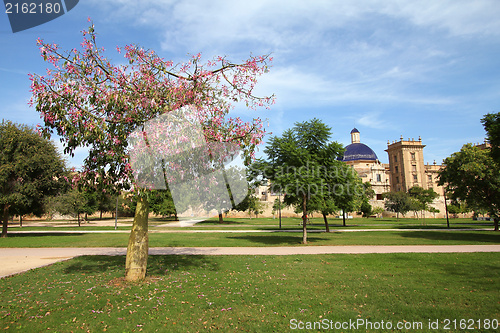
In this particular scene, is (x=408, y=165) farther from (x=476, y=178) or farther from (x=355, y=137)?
(x=476, y=178)

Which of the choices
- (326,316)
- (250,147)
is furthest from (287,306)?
(250,147)

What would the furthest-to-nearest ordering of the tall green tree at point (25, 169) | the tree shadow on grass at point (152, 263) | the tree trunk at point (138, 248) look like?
the tall green tree at point (25, 169) < the tree shadow on grass at point (152, 263) < the tree trunk at point (138, 248)

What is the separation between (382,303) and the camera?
7211mm

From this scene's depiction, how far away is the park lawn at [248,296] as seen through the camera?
614 centimetres

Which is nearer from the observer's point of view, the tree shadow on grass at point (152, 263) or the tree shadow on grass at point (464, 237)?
the tree shadow on grass at point (152, 263)

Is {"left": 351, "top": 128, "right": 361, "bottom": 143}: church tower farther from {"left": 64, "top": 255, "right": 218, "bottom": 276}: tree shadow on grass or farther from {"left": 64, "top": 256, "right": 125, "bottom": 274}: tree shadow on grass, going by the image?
{"left": 64, "top": 256, "right": 125, "bottom": 274}: tree shadow on grass

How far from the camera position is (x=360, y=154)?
129 m

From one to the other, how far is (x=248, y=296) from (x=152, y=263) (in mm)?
6096

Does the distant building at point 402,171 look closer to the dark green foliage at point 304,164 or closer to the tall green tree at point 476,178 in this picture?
the tall green tree at point 476,178

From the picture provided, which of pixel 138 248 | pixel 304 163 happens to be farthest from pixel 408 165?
pixel 138 248

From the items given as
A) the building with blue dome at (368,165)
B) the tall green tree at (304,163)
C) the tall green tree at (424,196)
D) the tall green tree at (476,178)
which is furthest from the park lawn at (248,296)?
the building with blue dome at (368,165)

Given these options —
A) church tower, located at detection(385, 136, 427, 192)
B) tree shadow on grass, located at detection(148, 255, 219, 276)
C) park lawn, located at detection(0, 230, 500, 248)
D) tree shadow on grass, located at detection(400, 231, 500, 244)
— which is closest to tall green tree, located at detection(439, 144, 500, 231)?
tree shadow on grass, located at detection(400, 231, 500, 244)

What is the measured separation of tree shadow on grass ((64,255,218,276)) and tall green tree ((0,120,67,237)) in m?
13.4

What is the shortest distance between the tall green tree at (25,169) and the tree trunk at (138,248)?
1857 centimetres
